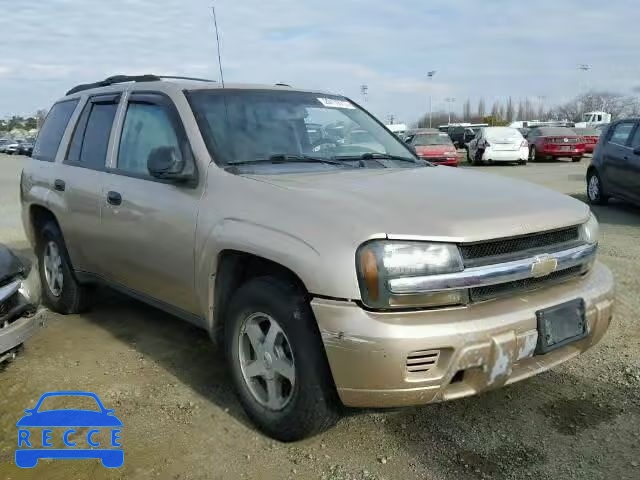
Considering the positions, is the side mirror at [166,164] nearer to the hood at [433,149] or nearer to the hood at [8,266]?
the hood at [8,266]

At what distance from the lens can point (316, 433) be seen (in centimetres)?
294

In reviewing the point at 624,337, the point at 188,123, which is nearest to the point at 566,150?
the point at 624,337

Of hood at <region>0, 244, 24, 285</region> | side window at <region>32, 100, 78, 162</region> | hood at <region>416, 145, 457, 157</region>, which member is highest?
side window at <region>32, 100, 78, 162</region>

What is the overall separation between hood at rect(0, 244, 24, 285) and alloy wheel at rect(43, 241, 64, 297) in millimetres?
1131

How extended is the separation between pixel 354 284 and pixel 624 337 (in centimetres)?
269

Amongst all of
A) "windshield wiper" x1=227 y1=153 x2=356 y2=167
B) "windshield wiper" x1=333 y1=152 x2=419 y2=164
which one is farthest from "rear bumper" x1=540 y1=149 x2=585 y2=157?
"windshield wiper" x1=227 y1=153 x2=356 y2=167

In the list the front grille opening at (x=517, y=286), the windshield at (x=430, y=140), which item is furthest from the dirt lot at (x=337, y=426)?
the windshield at (x=430, y=140)

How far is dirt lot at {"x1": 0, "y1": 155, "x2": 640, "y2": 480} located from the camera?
284 cm

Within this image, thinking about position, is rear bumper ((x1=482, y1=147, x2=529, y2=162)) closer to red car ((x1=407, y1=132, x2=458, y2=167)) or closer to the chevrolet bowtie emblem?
red car ((x1=407, y1=132, x2=458, y2=167))

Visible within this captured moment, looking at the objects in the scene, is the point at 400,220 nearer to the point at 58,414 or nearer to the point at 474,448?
the point at 474,448

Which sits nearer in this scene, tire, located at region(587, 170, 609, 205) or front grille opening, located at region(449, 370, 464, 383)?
front grille opening, located at region(449, 370, 464, 383)

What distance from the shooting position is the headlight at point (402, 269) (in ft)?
8.36

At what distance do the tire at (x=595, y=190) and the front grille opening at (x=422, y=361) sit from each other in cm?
903

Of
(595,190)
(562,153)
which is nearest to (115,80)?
(595,190)
